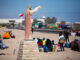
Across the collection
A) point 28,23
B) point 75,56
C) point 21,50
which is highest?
point 28,23

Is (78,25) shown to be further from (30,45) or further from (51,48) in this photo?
(30,45)

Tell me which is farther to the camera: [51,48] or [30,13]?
[51,48]

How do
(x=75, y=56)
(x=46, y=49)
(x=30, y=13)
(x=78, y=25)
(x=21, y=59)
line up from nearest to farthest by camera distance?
(x=21, y=59)
(x=30, y=13)
(x=75, y=56)
(x=46, y=49)
(x=78, y=25)

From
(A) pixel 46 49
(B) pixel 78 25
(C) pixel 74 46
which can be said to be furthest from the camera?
(B) pixel 78 25

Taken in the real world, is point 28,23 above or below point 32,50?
above

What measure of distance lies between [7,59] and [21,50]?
2185 millimetres

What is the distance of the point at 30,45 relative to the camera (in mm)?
8555

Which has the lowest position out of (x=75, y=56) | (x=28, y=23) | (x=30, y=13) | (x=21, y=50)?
(x=75, y=56)

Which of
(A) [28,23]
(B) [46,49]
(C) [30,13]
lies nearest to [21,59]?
(A) [28,23]

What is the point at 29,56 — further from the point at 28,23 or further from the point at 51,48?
the point at 51,48

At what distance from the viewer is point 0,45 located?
14.0 meters

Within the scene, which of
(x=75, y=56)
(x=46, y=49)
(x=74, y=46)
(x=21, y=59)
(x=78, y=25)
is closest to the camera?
(x=21, y=59)

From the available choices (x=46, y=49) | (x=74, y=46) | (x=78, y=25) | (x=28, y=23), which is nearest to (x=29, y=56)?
(x=28, y=23)

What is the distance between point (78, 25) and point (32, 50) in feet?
120
